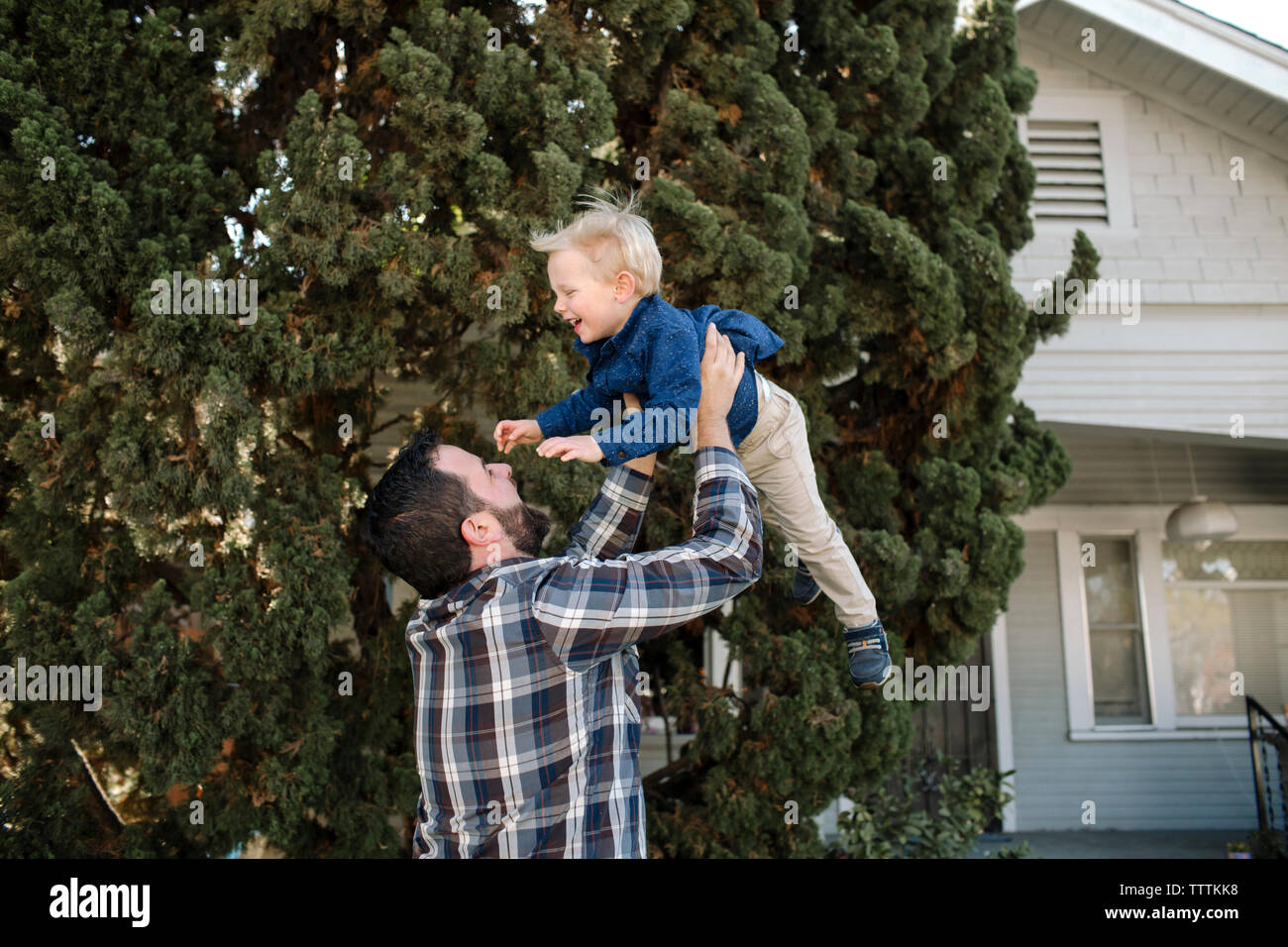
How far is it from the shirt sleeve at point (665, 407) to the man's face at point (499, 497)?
227 mm

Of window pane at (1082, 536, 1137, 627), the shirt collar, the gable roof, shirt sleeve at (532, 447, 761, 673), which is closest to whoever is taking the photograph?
shirt sleeve at (532, 447, 761, 673)

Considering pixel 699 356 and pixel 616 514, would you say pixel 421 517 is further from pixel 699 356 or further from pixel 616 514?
pixel 699 356

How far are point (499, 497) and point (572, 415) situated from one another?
1.92 feet

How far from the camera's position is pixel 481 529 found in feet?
6.92

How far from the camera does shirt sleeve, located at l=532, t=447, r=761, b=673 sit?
1896 mm

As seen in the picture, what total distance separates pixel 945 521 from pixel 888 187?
1.56m

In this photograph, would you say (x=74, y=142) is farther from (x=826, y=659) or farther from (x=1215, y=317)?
(x=1215, y=317)

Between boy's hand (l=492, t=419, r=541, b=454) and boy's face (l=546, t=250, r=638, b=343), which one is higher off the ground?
boy's face (l=546, t=250, r=638, b=343)

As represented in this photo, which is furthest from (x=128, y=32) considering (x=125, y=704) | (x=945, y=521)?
(x=945, y=521)

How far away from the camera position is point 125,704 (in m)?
3.38

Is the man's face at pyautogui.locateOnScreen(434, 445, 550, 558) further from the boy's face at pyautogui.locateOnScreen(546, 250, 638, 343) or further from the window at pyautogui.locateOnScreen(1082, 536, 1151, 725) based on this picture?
the window at pyautogui.locateOnScreen(1082, 536, 1151, 725)

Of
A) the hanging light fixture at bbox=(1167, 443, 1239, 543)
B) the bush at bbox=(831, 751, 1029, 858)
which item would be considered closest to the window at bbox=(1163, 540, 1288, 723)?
the hanging light fixture at bbox=(1167, 443, 1239, 543)
